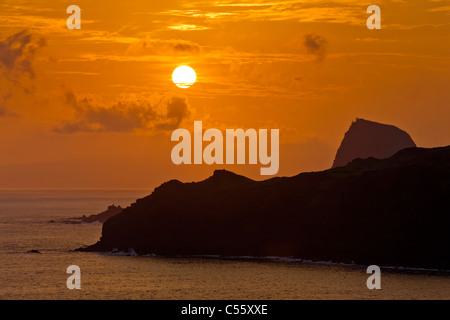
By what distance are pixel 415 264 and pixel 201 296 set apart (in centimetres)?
6197

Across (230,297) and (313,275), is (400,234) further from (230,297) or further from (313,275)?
(230,297)

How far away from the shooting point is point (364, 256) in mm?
184625

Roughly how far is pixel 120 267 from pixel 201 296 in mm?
47692

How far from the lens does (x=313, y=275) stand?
164 metres

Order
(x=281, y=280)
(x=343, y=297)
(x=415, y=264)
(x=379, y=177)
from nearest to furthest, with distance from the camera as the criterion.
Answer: (x=343, y=297)
(x=281, y=280)
(x=415, y=264)
(x=379, y=177)

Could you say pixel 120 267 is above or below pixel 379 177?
below

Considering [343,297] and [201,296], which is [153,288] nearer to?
[201,296]
